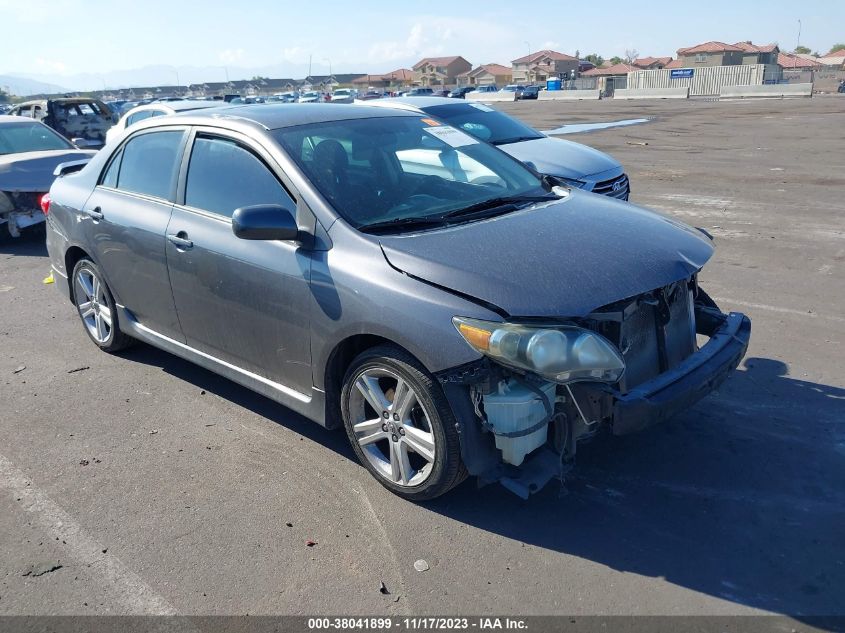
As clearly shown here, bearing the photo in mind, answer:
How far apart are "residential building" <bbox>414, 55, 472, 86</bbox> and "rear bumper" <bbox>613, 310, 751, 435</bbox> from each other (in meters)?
128

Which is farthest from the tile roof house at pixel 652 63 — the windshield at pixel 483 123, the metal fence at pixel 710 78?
the windshield at pixel 483 123

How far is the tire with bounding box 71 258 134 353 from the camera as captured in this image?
18.1 feet

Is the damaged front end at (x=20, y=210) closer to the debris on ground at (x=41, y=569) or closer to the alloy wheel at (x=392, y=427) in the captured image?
the debris on ground at (x=41, y=569)

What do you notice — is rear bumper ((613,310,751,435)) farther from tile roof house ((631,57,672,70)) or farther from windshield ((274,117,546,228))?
tile roof house ((631,57,672,70))

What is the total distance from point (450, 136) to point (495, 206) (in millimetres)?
983

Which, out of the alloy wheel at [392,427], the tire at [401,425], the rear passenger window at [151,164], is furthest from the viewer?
the rear passenger window at [151,164]

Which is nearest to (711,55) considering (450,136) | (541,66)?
(541,66)

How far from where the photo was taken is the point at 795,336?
5.56m

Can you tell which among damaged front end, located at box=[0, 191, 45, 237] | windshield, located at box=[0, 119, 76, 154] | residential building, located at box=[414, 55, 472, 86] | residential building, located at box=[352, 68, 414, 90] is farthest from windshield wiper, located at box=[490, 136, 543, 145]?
residential building, located at box=[414, 55, 472, 86]

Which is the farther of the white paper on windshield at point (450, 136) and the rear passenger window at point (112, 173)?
the rear passenger window at point (112, 173)

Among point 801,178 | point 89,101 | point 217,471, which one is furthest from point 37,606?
point 89,101

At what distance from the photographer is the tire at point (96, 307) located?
5.51 m

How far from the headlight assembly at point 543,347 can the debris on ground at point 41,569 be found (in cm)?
210

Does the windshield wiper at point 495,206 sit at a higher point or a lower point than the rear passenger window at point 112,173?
lower
